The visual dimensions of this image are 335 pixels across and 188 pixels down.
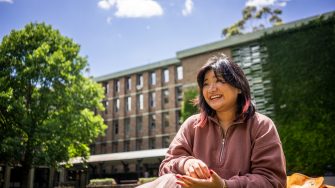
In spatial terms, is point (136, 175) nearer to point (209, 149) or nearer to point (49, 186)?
point (49, 186)

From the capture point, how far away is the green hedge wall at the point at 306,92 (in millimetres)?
14695

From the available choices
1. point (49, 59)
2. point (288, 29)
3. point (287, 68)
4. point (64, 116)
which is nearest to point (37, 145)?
point (64, 116)

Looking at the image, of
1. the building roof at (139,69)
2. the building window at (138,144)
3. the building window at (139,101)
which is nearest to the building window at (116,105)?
the building roof at (139,69)

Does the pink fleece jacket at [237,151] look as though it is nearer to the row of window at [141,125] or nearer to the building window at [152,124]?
the row of window at [141,125]

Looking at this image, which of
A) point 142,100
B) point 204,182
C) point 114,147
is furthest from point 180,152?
point 114,147

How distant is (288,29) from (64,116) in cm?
1239

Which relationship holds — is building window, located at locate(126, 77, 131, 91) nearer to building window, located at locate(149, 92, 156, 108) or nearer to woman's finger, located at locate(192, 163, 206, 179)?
building window, located at locate(149, 92, 156, 108)

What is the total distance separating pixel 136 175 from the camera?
22.3 m

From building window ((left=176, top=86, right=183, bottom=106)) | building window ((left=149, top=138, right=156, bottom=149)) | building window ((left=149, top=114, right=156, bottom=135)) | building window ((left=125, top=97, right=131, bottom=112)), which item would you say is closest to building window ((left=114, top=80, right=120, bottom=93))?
building window ((left=125, top=97, right=131, bottom=112))

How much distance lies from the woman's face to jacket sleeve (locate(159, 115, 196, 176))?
0.22 metres

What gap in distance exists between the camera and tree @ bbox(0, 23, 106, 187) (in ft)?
44.5

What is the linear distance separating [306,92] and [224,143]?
15.1 metres

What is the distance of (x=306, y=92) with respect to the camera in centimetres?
1560

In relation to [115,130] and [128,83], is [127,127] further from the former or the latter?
[128,83]
